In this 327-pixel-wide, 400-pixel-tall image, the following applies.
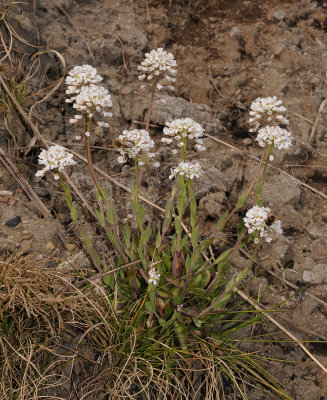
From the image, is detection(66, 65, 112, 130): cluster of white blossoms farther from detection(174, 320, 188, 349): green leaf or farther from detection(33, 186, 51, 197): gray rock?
detection(174, 320, 188, 349): green leaf

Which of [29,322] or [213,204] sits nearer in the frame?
[29,322]

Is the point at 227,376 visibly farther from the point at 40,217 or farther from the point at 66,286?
the point at 40,217

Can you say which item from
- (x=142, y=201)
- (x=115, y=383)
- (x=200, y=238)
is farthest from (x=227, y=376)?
(x=142, y=201)

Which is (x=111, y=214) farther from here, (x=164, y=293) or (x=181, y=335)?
(x=181, y=335)

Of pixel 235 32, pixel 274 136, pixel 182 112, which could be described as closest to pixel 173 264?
pixel 274 136

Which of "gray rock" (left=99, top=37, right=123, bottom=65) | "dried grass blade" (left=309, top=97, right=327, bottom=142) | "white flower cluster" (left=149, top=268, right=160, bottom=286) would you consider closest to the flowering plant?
"white flower cluster" (left=149, top=268, right=160, bottom=286)

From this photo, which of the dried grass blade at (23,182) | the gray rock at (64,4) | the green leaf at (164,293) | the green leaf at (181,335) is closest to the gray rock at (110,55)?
the gray rock at (64,4)

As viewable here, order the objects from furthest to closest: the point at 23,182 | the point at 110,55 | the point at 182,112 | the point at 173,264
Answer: the point at 110,55 → the point at 182,112 → the point at 23,182 → the point at 173,264
